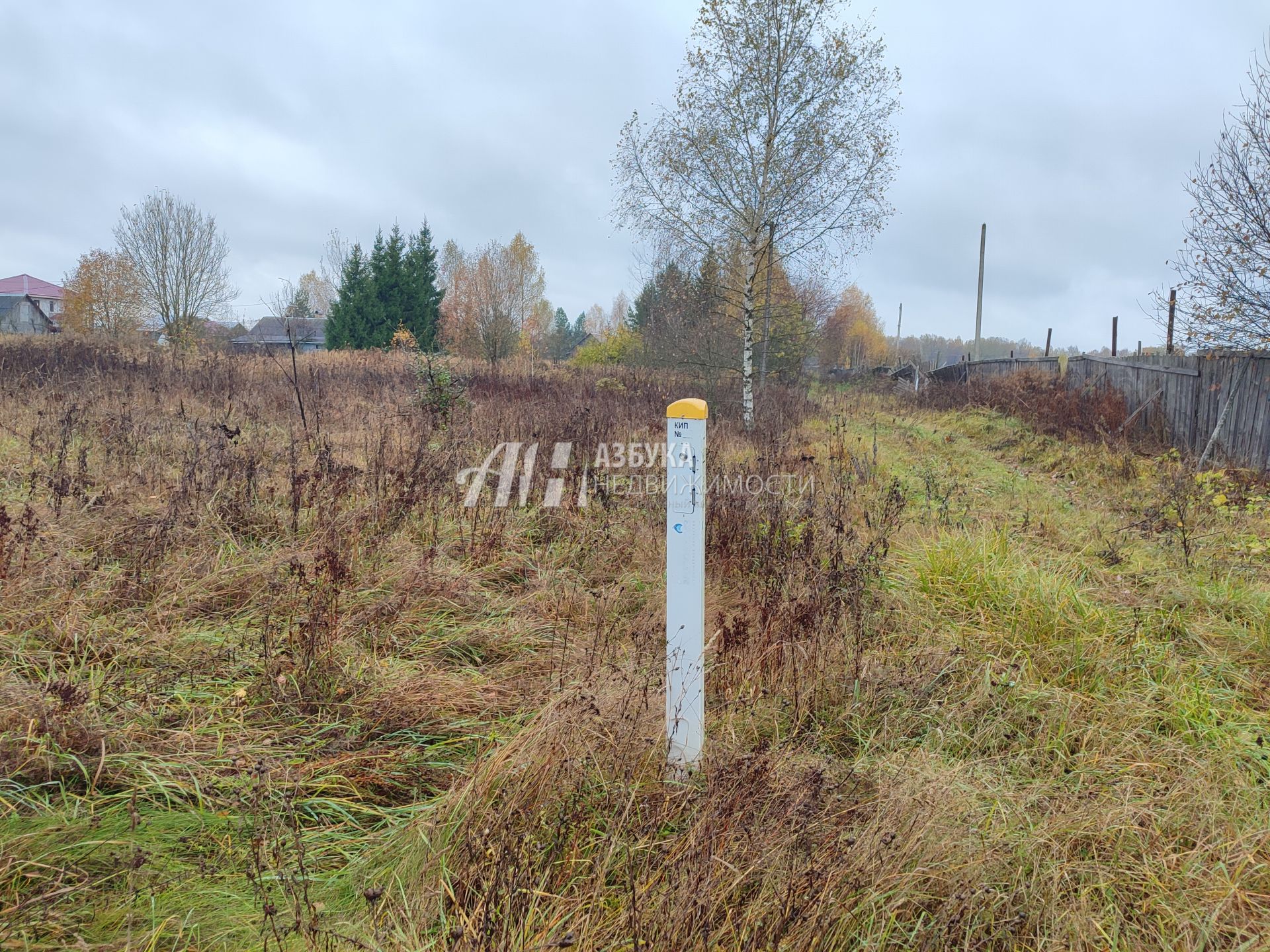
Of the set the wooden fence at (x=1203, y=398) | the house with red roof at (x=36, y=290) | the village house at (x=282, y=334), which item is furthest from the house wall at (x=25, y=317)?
the wooden fence at (x=1203, y=398)

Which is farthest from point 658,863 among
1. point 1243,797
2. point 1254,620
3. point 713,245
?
point 713,245

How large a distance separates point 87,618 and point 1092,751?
173 inches

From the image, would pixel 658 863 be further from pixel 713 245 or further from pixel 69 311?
pixel 69 311

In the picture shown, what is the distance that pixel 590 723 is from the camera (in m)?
2.30

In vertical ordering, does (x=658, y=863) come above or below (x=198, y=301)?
below

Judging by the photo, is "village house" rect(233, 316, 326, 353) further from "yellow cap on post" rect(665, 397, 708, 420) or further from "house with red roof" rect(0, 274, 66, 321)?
"house with red roof" rect(0, 274, 66, 321)

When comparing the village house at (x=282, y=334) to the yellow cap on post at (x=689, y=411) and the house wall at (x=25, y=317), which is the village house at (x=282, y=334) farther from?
the house wall at (x=25, y=317)

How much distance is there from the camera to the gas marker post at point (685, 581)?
A: 216cm

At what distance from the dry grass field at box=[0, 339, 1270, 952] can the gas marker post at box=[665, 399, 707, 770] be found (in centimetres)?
15

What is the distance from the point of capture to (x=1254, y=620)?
3.66 metres

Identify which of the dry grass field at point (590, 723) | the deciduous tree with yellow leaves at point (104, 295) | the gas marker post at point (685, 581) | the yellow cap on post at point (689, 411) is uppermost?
the deciduous tree with yellow leaves at point (104, 295)

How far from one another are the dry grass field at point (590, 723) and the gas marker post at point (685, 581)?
15cm

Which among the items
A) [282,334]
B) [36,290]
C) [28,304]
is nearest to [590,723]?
[282,334]

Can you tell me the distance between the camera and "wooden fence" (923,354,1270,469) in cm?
875
